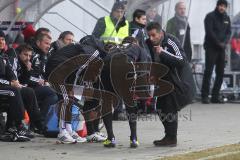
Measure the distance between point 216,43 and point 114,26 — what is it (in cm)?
397

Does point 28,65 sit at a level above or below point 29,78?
above

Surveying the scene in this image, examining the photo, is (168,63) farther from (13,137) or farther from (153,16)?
(153,16)

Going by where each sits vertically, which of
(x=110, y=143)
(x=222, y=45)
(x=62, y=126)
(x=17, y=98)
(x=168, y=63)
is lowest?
(x=110, y=143)

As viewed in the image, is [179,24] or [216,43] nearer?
[179,24]

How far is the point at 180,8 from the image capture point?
58.0 feet

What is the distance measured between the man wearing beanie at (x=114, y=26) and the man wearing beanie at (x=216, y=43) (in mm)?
3676

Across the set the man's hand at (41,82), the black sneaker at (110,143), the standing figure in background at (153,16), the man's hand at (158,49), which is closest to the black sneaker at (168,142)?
the black sneaker at (110,143)

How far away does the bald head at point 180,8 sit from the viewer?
17719 millimetres

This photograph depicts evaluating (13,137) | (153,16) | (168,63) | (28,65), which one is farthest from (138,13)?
(13,137)

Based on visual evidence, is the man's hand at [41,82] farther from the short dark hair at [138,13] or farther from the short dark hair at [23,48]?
the short dark hair at [138,13]

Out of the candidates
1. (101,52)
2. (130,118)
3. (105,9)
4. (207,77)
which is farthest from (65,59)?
(207,77)

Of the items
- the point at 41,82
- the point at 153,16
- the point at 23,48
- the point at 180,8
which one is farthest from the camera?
A: the point at 180,8

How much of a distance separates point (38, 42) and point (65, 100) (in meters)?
1.62

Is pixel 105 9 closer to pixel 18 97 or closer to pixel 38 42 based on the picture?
pixel 38 42
